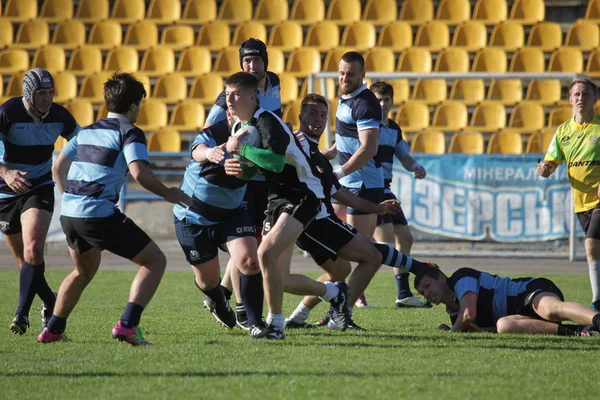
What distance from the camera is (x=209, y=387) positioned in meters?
4.91

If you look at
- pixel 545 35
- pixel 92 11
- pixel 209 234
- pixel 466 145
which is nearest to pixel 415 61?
pixel 545 35

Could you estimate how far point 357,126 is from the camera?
8.31 m

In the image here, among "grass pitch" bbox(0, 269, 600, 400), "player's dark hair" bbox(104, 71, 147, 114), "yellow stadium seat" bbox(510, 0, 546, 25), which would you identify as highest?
"yellow stadium seat" bbox(510, 0, 546, 25)

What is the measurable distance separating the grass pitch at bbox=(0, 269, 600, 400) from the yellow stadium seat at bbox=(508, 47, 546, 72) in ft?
37.6

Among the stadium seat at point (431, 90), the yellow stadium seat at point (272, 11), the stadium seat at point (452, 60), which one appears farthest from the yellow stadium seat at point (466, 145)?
the yellow stadium seat at point (272, 11)

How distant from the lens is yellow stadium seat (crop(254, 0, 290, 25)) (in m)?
20.4

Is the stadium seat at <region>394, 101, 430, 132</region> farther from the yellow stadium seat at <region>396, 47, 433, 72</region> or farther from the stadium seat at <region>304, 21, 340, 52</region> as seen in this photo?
the stadium seat at <region>304, 21, 340, 52</region>

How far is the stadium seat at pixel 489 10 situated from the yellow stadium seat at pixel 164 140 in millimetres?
6932

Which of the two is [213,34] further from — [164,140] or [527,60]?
[527,60]

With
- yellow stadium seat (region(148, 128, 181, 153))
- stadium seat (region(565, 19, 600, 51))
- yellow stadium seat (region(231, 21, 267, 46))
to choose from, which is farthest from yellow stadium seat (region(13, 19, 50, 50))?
stadium seat (region(565, 19, 600, 51))

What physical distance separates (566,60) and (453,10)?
9.26 feet

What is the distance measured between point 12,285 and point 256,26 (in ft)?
33.9

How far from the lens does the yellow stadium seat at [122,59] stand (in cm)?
1995

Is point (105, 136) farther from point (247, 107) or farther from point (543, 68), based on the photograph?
point (543, 68)
